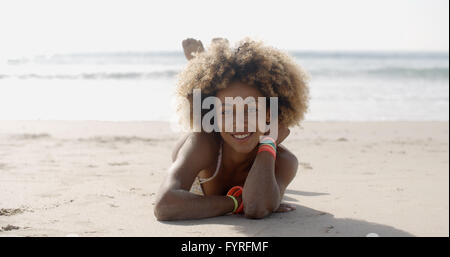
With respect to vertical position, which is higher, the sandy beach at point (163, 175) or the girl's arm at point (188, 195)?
the girl's arm at point (188, 195)

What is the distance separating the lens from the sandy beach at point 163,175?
359cm

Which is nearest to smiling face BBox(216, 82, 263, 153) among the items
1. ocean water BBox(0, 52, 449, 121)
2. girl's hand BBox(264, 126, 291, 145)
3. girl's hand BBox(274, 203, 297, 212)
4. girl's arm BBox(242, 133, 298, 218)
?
girl's arm BBox(242, 133, 298, 218)

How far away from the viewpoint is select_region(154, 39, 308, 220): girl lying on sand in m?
3.65

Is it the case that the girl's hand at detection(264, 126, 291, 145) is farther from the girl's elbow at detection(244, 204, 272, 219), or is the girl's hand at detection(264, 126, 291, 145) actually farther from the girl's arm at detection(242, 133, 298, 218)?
the girl's elbow at detection(244, 204, 272, 219)

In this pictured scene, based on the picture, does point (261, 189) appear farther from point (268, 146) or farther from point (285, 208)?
point (285, 208)

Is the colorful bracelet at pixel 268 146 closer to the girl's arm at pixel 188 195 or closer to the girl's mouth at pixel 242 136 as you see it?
the girl's mouth at pixel 242 136

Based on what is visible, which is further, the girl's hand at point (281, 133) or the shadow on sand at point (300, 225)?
the girl's hand at point (281, 133)

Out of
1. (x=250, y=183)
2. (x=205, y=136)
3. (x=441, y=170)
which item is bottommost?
(x=441, y=170)

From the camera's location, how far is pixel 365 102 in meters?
14.5

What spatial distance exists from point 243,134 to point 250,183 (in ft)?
1.28

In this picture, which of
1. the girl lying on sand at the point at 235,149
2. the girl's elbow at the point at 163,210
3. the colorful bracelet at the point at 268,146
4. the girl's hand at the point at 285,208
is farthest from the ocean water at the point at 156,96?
the girl's elbow at the point at 163,210
